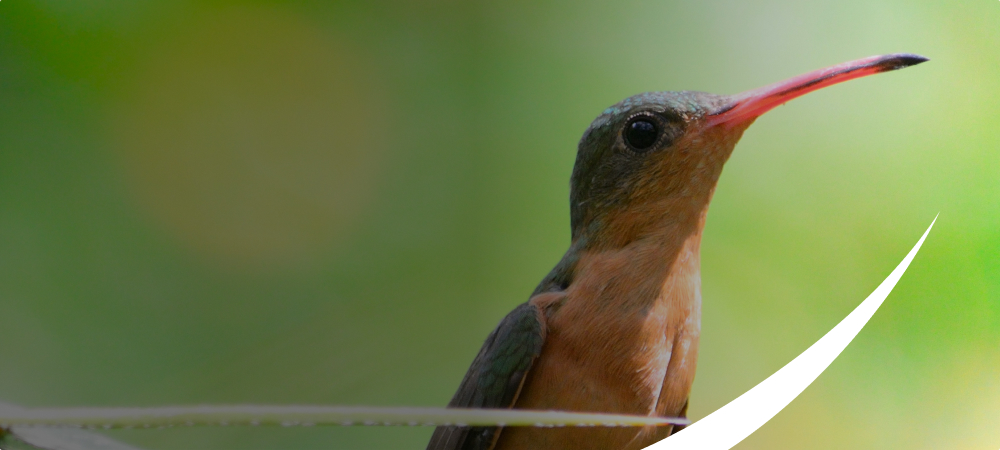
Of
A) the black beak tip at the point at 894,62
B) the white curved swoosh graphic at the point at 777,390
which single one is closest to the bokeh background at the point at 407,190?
the white curved swoosh graphic at the point at 777,390

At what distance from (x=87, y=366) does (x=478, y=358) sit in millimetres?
531

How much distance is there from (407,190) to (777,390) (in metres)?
0.66

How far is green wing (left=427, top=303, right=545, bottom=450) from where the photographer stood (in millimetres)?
→ 739

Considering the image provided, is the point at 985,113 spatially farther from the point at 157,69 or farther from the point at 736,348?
the point at 157,69

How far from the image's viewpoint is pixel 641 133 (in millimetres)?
749

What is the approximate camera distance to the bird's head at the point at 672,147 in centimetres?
69

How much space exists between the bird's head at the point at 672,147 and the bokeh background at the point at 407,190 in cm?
20

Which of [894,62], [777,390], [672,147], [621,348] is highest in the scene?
[894,62]

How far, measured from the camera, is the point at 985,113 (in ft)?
3.04

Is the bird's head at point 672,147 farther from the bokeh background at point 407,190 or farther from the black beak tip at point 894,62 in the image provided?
the bokeh background at point 407,190

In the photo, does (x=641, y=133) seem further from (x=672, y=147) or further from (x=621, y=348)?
(x=621, y=348)

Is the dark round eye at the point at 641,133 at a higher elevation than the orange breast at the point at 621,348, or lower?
higher

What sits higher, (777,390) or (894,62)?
(894,62)

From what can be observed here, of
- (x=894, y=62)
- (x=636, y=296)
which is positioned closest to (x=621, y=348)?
(x=636, y=296)
